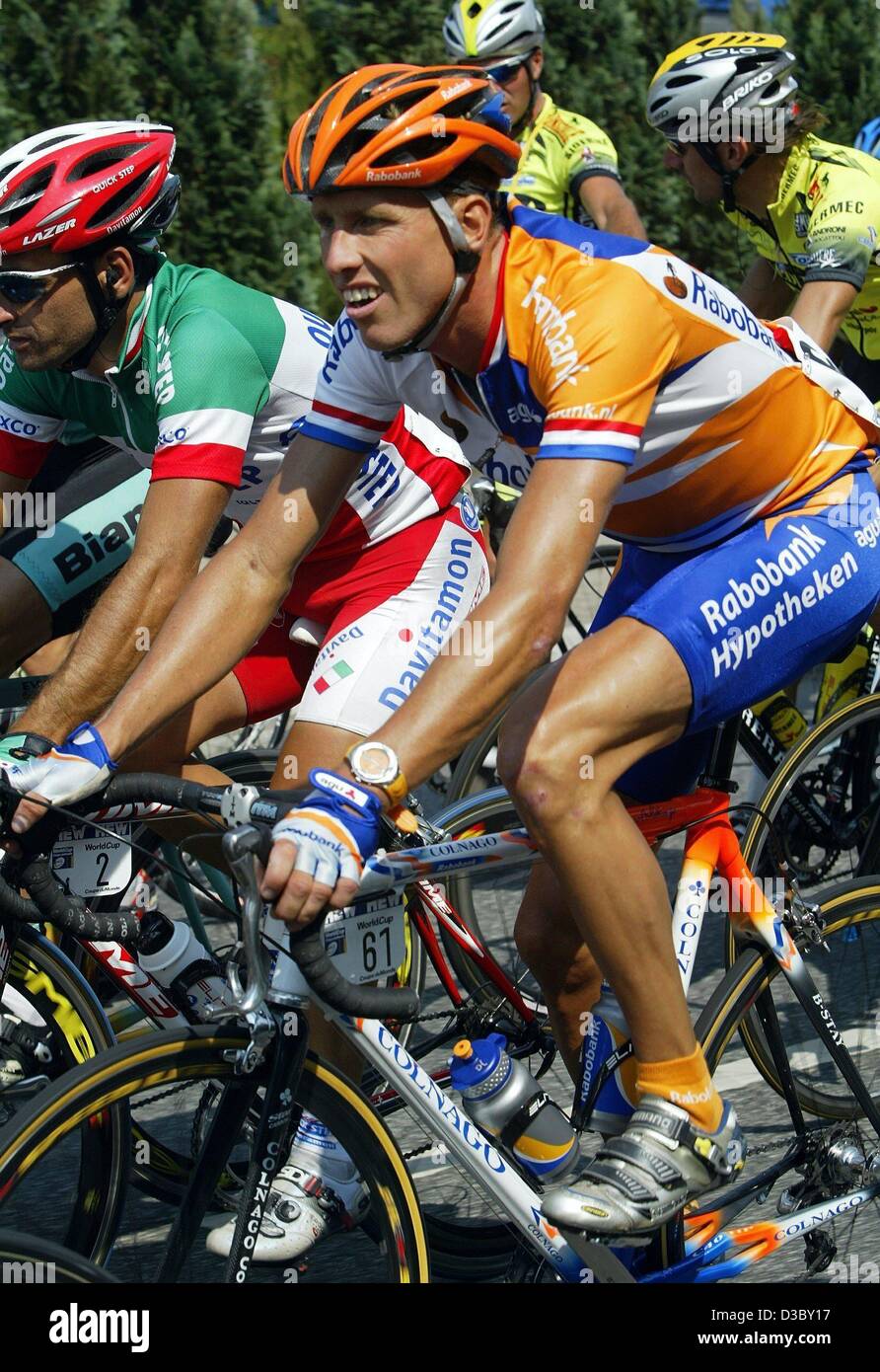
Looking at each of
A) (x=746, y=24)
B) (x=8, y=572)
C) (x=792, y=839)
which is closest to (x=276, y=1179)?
(x=8, y=572)

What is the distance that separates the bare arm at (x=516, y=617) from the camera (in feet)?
8.13

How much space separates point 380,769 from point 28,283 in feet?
5.36

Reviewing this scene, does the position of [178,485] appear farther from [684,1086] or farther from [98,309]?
[684,1086]

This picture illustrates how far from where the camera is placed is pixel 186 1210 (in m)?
2.66

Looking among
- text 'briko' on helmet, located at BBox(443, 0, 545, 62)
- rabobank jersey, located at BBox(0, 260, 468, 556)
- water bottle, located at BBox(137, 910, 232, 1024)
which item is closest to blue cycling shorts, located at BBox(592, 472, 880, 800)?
rabobank jersey, located at BBox(0, 260, 468, 556)

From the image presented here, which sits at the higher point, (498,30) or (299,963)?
(498,30)

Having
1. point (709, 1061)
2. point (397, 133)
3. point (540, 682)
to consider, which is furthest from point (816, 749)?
point (397, 133)

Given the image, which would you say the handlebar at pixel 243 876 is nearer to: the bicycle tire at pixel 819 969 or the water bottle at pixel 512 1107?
the water bottle at pixel 512 1107

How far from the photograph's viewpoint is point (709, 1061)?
3.02 meters

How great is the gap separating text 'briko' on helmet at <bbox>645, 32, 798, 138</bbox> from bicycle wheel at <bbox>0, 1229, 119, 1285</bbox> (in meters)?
4.30

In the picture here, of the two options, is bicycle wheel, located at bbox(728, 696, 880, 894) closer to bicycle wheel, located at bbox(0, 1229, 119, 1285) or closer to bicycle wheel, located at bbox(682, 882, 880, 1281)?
bicycle wheel, located at bbox(682, 882, 880, 1281)

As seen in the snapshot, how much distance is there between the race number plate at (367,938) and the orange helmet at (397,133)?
3.85ft

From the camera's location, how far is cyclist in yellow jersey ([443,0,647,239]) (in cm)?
670
